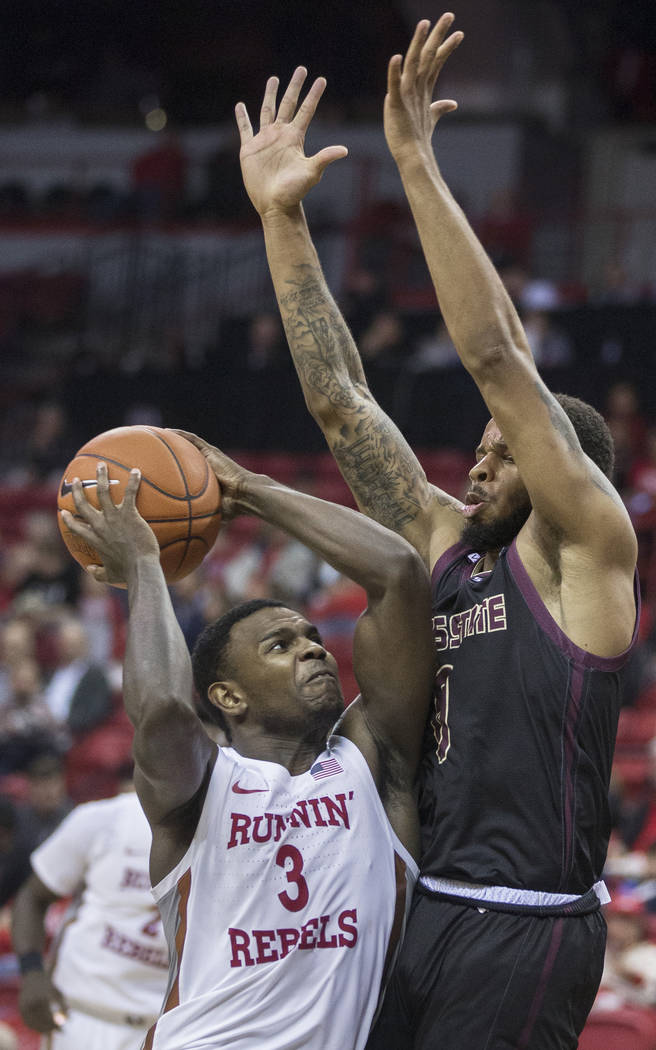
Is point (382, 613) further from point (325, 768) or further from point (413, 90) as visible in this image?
point (413, 90)

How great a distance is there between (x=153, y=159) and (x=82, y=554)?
1535cm

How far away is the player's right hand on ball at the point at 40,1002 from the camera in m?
5.36

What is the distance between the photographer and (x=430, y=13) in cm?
1869

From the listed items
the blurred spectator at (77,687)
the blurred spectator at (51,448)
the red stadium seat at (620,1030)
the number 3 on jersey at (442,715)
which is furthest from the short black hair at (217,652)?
the blurred spectator at (51,448)

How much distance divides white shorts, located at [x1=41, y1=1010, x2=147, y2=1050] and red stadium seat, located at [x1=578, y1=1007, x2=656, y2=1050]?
73.1 inches

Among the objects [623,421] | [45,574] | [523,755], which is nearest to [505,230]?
[623,421]

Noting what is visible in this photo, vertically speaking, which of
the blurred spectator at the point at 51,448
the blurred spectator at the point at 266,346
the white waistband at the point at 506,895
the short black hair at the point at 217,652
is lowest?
the white waistband at the point at 506,895

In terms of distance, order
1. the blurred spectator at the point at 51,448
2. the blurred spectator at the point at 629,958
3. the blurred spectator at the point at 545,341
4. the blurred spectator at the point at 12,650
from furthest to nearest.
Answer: the blurred spectator at the point at 51,448
the blurred spectator at the point at 545,341
the blurred spectator at the point at 12,650
the blurred spectator at the point at 629,958

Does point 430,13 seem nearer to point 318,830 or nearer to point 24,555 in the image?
point 24,555

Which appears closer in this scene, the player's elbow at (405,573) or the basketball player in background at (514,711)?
the basketball player in background at (514,711)

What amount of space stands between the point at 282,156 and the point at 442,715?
165 centimetres

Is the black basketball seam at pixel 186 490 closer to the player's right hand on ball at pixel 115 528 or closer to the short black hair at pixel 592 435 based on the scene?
the player's right hand on ball at pixel 115 528

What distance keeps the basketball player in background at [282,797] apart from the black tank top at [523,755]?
176mm

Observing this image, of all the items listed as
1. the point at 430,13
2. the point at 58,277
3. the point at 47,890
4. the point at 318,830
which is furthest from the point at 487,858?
the point at 430,13
